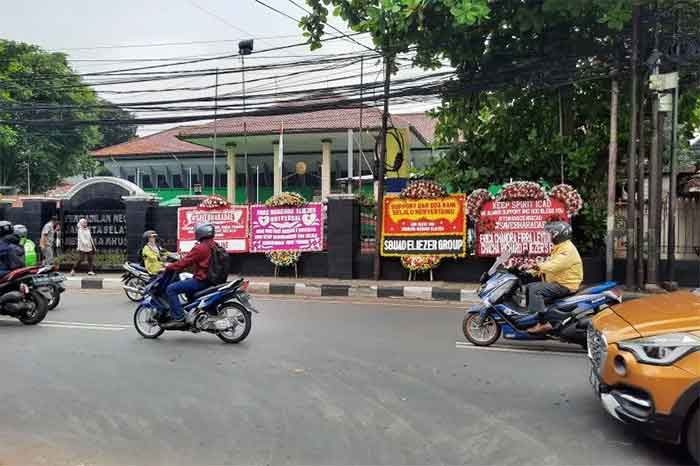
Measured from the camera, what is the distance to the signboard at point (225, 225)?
46.2 ft

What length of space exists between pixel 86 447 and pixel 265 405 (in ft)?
4.24

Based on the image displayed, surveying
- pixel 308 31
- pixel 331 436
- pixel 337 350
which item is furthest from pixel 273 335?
pixel 308 31

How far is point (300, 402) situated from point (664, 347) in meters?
2.62

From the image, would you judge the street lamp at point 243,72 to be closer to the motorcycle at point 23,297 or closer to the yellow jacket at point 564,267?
the motorcycle at point 23,297

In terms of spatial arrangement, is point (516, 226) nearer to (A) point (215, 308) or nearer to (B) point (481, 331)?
(B) point (481, 331)

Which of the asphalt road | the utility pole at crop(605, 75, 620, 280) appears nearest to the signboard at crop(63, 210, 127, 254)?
the asphalt road

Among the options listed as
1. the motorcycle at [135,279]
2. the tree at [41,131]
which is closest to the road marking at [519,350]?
the motorcycle at [135,279]

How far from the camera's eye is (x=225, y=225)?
14.2 m

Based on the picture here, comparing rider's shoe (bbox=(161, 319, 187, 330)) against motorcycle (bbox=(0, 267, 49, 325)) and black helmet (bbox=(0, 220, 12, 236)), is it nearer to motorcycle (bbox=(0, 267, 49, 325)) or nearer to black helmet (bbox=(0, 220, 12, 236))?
motorcycle (bbox=(0, 267, 49, 325))

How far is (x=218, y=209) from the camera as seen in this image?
47.0 feet

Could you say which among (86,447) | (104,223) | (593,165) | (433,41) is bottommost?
(86,447)

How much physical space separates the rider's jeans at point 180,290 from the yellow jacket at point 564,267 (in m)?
3.90

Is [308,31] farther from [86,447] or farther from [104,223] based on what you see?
[86,447]

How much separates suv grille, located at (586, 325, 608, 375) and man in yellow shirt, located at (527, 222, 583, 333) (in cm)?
220
